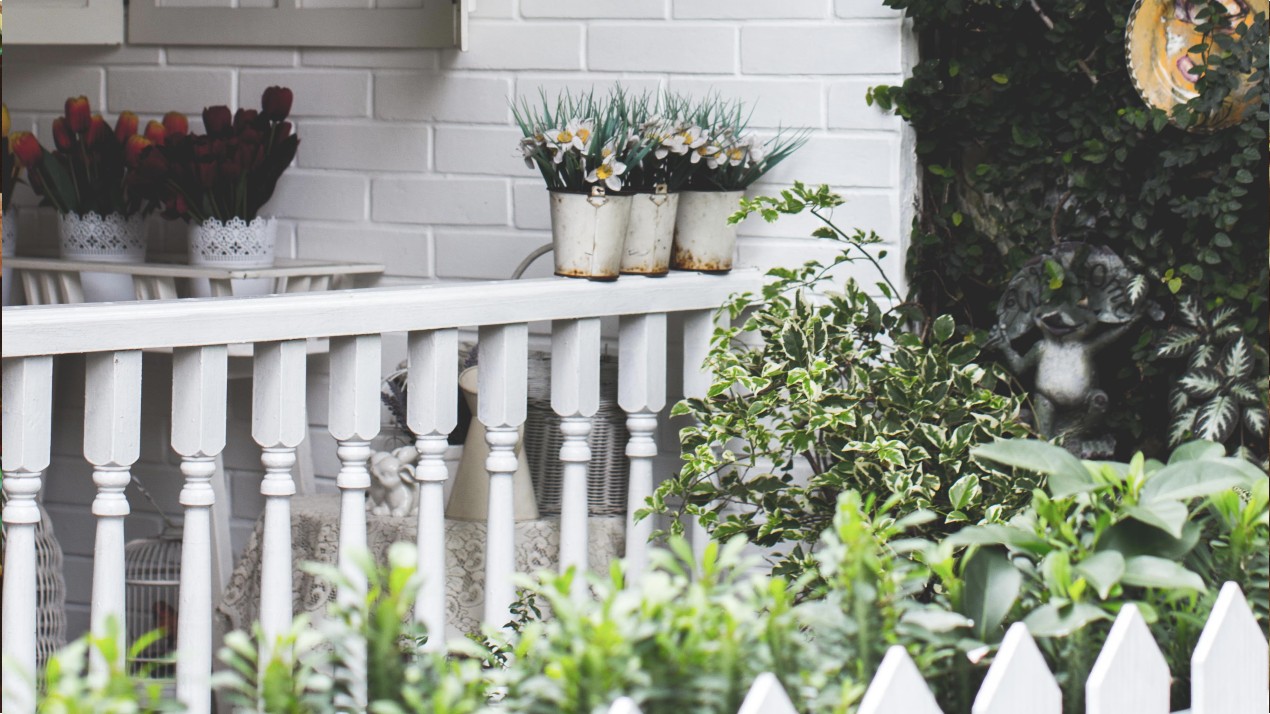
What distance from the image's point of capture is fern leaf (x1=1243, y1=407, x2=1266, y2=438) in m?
2.26

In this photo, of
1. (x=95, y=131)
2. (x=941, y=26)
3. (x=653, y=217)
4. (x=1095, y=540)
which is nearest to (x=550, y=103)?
(x=653, y=217)

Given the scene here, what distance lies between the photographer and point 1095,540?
1113 mm

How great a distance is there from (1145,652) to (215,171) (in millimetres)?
2168

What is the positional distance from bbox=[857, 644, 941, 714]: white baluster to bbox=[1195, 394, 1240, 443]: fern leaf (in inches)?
57.8

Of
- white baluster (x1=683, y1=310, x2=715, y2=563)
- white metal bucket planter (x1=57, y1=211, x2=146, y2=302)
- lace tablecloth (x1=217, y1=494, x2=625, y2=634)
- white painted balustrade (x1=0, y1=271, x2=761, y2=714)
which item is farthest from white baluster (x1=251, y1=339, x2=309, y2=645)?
white metal bucket planter (x1=57, y1=211, x2=146, y2=302)

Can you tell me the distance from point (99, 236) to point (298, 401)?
1306 millimetres

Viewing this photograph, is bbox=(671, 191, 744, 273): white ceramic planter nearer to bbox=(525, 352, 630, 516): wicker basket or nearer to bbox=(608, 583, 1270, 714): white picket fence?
bbox=(525, 352, 630, 516): wicker basket

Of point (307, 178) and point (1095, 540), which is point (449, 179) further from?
point (1095, 540)

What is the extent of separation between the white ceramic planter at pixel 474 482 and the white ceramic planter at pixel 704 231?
42cm

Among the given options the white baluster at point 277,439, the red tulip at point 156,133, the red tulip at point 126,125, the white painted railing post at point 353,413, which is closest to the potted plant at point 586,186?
the white painted railing post at point 353,413

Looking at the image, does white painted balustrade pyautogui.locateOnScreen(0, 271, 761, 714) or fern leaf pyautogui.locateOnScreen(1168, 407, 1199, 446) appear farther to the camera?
fern leaf pyautogui.locateOnScreen(1168, 407, 1199, 446)

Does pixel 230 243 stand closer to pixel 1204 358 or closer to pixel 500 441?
pixel 500 441

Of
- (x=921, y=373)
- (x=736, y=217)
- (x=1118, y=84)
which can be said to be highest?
(x=1118, y=84)

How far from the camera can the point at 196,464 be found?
6.04 ft
